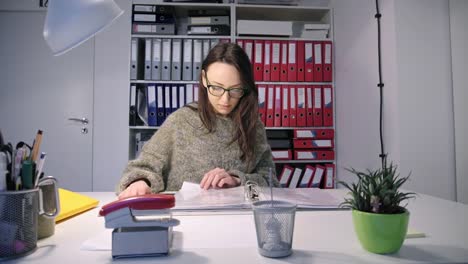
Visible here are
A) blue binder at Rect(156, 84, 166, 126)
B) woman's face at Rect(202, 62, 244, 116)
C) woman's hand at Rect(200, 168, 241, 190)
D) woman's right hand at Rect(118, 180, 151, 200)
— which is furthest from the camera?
blue binder at Rect(156, 84, 166, 126)

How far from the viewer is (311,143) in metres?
2.33

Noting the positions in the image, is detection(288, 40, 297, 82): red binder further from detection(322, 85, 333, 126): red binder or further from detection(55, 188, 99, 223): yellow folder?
detection(55, 188, 99, 223): yellow folder

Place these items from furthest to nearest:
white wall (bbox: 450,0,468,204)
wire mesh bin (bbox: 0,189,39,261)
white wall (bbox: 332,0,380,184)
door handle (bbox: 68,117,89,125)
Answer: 1. door handle (bbox: 68,117,89,125)
2. white wall (bbox: 332,0,380,184)
3. white wall (bbox: 450,0,468,204)
4. wire mesh bin (bbox: 0,189,39,261)

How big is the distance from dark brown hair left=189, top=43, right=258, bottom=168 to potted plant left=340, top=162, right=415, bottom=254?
781mm

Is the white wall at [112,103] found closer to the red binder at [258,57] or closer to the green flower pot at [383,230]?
the red binder at [258,57]

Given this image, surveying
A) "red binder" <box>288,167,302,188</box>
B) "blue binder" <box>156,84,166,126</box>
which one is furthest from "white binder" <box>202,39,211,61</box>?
"red binder" <box>288,167,302,188</box>

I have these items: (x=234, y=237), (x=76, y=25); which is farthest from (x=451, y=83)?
(x=76, y=25)

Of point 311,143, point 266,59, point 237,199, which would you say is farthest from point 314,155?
point 237,199

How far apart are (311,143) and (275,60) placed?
72 centimetres

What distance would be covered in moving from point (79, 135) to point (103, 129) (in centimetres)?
29

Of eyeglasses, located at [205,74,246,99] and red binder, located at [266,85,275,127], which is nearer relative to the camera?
eyeglasses, located at [205,74,246,99]

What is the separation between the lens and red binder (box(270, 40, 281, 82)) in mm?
2303

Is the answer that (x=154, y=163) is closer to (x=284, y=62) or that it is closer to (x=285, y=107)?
(x=285, y=107)

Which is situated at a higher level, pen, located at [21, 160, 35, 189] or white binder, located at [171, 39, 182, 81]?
white binder, located at [171, 39, 182, 81]
